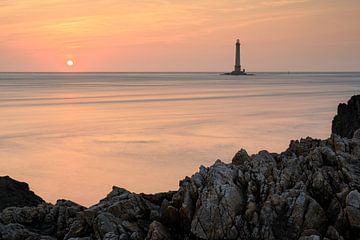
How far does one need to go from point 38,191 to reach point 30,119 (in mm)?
40743

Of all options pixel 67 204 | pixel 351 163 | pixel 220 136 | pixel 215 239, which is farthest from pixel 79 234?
pixel 220 136

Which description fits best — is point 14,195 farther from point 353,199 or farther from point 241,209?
point 353,199

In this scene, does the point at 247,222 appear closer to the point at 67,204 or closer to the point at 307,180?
the point at 307,180

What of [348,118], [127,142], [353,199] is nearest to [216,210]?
[353,199]

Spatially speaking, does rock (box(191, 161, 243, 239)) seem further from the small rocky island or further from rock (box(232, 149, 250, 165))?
rock (box(232, 149, 250, 165))

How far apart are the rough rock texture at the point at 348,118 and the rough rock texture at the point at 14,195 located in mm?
20343

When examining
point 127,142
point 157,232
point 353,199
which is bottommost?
point 127,142

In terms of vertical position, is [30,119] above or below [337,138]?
below

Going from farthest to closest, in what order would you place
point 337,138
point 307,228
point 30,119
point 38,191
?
point 30,119
point 38,191
point 337,138
point 307,228

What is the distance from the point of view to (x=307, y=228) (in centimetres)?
Result: 1254

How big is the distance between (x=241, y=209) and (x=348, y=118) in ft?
76.2

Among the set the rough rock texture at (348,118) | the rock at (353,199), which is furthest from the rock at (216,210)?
the rough rock texture at (348,118)

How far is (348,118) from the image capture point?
34.0 meters

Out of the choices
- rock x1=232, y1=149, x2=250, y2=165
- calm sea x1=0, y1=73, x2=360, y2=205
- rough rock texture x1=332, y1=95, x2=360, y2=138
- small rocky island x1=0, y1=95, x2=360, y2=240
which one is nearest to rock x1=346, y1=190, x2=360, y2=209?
small rocky island x1=0, y1=95, x2=360, y2=240
